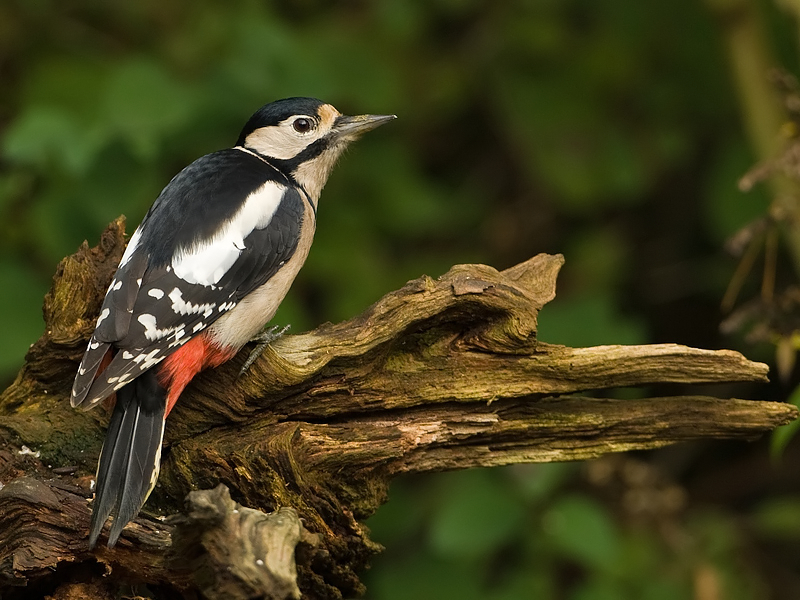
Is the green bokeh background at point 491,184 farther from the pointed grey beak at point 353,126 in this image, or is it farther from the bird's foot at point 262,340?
the bird's foot at point 262,340

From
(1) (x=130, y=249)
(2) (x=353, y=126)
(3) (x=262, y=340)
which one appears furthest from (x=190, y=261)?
(2) (x=353, y=126)

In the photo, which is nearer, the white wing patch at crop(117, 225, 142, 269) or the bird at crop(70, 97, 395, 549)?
the bird at crop(70, 97, 395, 549)

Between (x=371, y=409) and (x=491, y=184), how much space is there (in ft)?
10.2

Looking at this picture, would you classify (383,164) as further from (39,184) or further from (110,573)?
(110,573)

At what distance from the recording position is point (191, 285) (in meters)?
2.91

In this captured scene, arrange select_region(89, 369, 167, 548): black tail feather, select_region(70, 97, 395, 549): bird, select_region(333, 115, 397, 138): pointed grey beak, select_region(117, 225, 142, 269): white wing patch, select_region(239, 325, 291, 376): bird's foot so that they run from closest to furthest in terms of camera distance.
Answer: select_region(89, 369, 167, 548): black tail feather → select_region(70, 97, 395, 549): bird → select_region(239, 325, 291, 376): bird's foot → select_region(117, 225, 142, 269): white wing patch → select_region(333, 115, 397, 138): pointed grey beak

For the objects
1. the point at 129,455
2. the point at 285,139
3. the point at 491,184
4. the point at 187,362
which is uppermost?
the point at 491,184

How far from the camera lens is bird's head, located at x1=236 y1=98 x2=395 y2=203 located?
3.60 metres

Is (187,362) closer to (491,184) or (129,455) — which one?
(129,455)

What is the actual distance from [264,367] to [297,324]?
109 centimetres

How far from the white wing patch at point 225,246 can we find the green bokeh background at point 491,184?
2.12 ft

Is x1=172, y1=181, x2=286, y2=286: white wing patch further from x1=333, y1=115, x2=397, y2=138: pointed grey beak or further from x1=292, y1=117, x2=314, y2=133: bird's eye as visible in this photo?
x1=333, y1=115, x2=397, y2=138: pointed grey beak

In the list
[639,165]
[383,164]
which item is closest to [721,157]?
[639,165]

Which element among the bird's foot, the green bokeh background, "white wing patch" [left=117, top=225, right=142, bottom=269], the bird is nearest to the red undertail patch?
the bird
